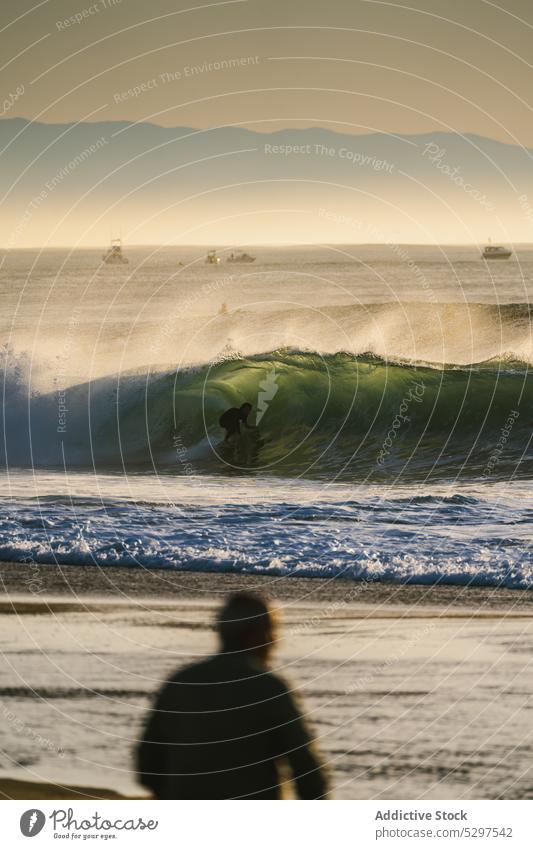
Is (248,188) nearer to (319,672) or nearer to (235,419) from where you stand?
(235,419)

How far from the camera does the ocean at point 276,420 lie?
19.9 feet

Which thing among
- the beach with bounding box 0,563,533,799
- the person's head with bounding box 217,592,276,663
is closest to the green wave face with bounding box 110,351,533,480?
the beach with bounding box 0,563,533,799

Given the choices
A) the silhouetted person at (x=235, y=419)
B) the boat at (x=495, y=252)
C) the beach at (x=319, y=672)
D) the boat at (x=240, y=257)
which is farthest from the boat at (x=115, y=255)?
the boat at (x=495, y=252)

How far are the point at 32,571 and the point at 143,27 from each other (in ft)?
10.3

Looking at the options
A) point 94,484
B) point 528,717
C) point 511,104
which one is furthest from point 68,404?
point 528,717

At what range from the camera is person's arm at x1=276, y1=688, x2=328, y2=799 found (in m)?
2.71

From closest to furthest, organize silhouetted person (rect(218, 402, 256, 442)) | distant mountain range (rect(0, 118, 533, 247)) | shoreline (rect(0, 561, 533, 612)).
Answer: shoreline (rect(0, 561, 533, 612))
distant mountain range (rect(0, 118, 533, 247))
silhouetted person (rect(218, 402, 256, 442))

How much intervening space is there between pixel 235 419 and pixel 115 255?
3.08m

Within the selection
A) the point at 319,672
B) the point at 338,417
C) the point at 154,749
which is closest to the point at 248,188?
the point at 338,417

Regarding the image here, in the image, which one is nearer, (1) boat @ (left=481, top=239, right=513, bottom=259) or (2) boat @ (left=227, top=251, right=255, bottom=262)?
(1) boat @ (left=481, top=239, right=513, bottom=259)

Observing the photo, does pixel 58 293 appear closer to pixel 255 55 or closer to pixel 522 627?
pixel 255 55

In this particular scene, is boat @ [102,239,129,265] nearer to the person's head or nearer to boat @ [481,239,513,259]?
boat @ [481,239,513,259]

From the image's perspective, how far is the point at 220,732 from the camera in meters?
2.87

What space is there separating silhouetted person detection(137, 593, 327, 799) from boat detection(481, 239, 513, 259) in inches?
213
